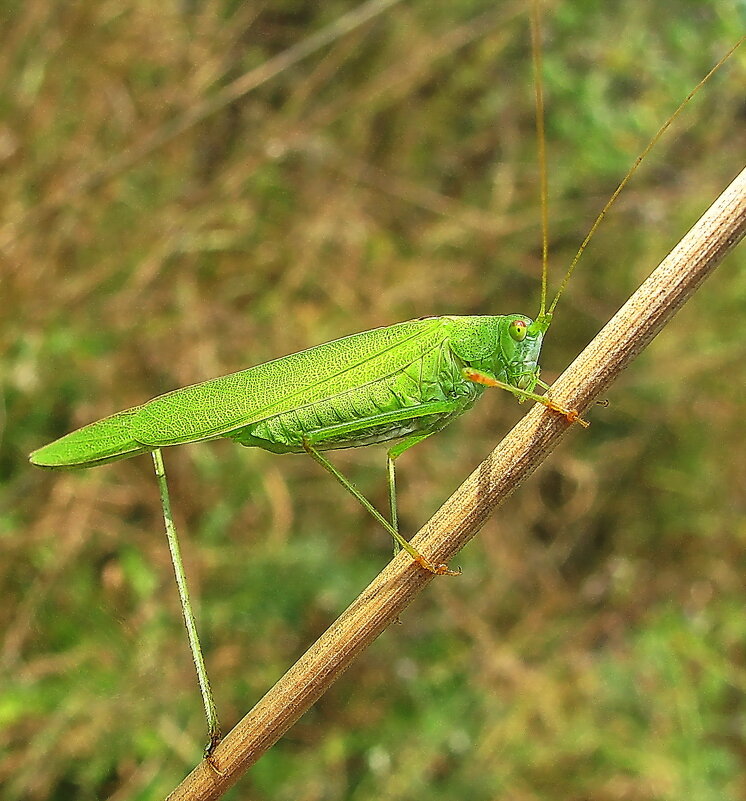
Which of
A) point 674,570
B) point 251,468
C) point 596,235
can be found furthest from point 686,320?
point 251,468

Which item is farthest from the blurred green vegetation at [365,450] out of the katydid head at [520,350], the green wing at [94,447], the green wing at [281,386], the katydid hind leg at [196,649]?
the katydid head at [520,350]

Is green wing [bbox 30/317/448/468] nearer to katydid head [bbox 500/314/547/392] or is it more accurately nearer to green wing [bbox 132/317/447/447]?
green wing [bbox 132/317/447/447]

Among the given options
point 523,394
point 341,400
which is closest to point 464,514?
point 523,394

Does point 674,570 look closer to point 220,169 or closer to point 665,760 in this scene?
point 665,760

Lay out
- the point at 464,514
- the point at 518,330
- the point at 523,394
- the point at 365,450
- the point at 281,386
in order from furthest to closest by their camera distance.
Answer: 1. the point at 365,450
2. the point at 281,386
3. the point at 518,330
4. the point at 523,394
5. the point at 464,514

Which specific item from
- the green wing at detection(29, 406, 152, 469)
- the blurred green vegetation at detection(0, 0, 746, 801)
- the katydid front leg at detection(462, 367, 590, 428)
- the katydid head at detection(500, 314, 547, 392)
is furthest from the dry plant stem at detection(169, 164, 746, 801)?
the blurred green vegetation at detection(0, 0, 746, 801)

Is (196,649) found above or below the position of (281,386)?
below

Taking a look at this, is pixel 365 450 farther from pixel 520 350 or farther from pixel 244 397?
pixel 520 350
